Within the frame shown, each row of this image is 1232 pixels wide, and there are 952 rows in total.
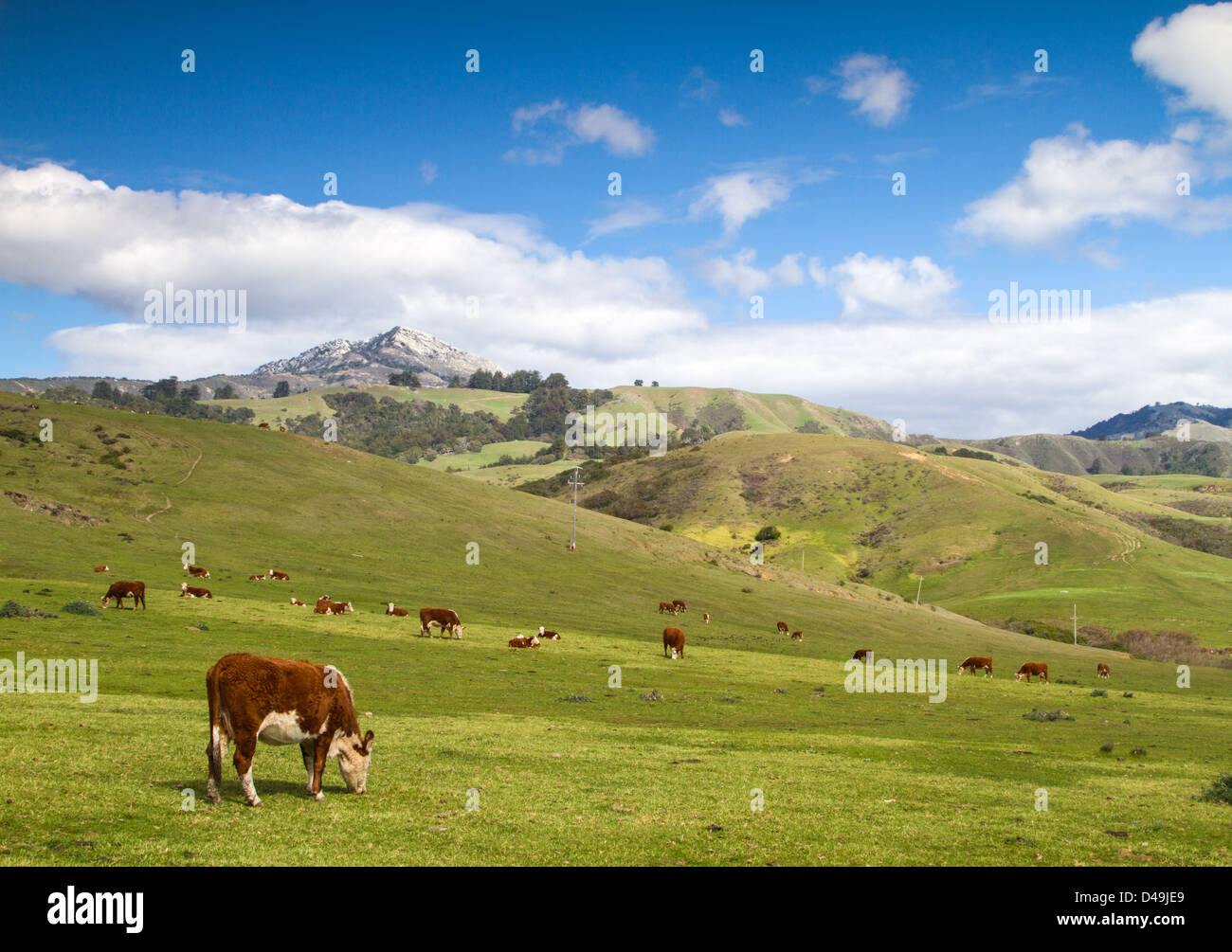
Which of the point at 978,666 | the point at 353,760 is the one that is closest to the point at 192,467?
the point at 978,666

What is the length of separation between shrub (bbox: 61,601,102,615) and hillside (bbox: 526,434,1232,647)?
303 feet

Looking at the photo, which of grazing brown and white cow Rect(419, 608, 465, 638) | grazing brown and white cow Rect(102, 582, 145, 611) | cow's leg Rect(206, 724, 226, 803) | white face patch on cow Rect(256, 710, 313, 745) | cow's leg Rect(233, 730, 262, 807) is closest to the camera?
cow's leg Rect(233, 730, 262, 807)

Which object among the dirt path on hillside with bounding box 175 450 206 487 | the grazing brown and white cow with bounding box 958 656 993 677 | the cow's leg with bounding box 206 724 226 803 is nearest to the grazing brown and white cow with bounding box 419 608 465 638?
the cow's leg with bounding box 206 724 226 803

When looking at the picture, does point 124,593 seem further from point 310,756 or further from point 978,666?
point 978,666

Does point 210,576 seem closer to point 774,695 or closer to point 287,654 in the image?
point 287,654

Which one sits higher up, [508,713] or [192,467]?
[192,467]

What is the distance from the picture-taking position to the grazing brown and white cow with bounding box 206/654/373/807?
44.5ft

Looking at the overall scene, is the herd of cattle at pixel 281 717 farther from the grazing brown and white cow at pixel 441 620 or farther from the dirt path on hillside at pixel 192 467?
the dirt path on hillside at pixel 192 467

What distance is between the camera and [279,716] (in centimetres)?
1392

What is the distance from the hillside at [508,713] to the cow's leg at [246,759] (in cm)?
24

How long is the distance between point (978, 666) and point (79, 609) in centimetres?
6107

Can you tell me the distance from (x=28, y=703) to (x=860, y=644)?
65788 mm

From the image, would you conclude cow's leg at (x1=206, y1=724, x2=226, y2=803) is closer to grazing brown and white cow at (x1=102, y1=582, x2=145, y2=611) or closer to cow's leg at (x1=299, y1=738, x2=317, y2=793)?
cow's leg at (x1=299, y1=738, x2=317, y2=793)

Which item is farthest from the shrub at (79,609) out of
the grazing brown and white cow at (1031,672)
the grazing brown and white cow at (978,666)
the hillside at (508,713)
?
the grazing brown and white cow at (1031,672)
